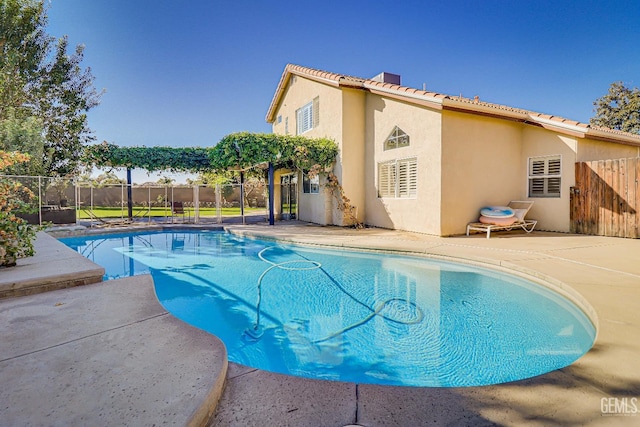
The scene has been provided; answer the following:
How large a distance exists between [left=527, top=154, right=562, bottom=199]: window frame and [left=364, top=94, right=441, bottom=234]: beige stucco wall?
3.91 meters

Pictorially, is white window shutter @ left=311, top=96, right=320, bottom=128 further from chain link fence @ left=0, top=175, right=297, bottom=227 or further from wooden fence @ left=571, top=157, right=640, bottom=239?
wooden fence @ left=571, top=157, right=640, bottom=239

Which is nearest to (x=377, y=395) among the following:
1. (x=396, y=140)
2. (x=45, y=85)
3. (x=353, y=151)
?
(x=396, y=140)

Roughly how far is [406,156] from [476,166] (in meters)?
2.26

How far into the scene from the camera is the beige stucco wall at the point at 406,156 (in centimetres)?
995

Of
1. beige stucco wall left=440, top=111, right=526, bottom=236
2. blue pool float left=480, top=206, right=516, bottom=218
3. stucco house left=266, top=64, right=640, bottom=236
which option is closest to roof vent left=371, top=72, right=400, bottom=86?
stucco house left=266, top=64, right=640, bottom=236

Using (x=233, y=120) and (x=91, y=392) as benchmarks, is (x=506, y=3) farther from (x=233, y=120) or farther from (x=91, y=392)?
(x=233, y=120)

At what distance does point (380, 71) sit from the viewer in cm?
1421

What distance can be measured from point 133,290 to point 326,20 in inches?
495

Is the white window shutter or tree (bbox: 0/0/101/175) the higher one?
tree (bbox: 0/0/101/175)

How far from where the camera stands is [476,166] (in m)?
10.3

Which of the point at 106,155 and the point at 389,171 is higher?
the point at 106,155

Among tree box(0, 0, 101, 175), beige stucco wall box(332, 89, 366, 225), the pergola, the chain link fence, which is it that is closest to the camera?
beige stucco wall box(332, 89, 366, 225)

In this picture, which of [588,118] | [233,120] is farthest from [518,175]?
[588,118]

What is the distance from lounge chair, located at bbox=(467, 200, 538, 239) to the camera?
980 cm
